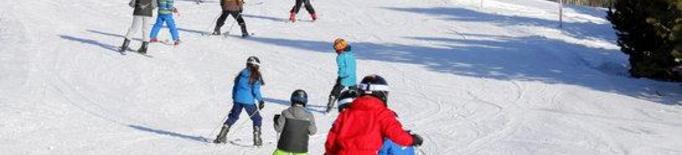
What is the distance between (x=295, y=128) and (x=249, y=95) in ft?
8.50

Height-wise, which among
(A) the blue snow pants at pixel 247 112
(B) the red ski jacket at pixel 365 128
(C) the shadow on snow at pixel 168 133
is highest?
(B) the red ski jacket at pixel 365 128

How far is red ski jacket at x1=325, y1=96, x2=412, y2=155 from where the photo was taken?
19.9 feet

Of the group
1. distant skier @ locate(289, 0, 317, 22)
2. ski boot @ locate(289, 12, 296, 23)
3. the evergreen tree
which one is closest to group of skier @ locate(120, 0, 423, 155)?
the evergreen tree

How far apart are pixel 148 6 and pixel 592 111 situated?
25.4ft

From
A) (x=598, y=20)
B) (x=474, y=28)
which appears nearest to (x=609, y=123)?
(x=474, y=28)

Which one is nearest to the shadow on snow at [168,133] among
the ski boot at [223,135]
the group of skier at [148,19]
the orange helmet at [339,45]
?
the ski boot at [223,135]

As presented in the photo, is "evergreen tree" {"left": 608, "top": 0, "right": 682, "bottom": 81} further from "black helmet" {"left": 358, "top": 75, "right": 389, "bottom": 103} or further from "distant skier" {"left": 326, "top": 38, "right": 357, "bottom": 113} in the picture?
"black helmet" {"left": 358, "top": 75, "right": 389, "bottom": 103}

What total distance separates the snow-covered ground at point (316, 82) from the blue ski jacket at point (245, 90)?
22.3 inches

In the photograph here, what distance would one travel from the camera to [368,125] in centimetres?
613

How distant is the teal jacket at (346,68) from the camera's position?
13133 mm

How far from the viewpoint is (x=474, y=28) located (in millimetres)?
27891

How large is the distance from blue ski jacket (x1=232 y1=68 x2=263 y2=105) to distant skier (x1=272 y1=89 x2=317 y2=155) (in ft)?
7.34

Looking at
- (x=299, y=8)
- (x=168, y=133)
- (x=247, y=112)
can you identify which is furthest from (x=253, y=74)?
(x=299, y=8)

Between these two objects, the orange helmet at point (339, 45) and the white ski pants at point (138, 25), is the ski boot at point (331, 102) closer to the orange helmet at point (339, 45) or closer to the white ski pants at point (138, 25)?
the orange helmet at point (339, 45)
